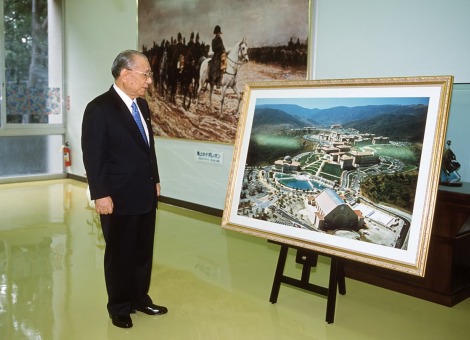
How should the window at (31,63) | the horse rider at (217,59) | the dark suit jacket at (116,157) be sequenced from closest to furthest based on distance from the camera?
the dark suit jacket at (116,157) < the horse rider at (217,59) < the window at (31,63)

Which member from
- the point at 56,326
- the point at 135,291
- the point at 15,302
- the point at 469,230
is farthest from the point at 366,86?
the point at 15,302

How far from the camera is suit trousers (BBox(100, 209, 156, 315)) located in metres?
2.63

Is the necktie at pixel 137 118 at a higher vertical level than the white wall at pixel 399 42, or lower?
lower

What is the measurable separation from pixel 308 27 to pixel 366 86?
6.61 ft

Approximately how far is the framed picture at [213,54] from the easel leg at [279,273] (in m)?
2.13

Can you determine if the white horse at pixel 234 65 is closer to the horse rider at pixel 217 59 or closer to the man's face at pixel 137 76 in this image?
the horse rider at pixel 217 59

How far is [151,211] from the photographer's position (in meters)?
2.75

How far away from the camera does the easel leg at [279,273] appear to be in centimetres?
294

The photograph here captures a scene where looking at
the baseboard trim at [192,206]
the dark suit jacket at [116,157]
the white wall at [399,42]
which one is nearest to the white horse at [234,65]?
the white wall at [399,42]

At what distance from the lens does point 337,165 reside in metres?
2.62

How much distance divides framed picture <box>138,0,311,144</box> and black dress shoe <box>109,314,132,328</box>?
2801mm

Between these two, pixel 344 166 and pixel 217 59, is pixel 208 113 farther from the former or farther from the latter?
→ pixel 344 166

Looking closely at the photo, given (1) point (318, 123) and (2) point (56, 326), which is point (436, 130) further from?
(2) point (56, 326)

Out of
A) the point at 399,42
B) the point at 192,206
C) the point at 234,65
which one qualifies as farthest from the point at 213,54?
the point at 399,42
